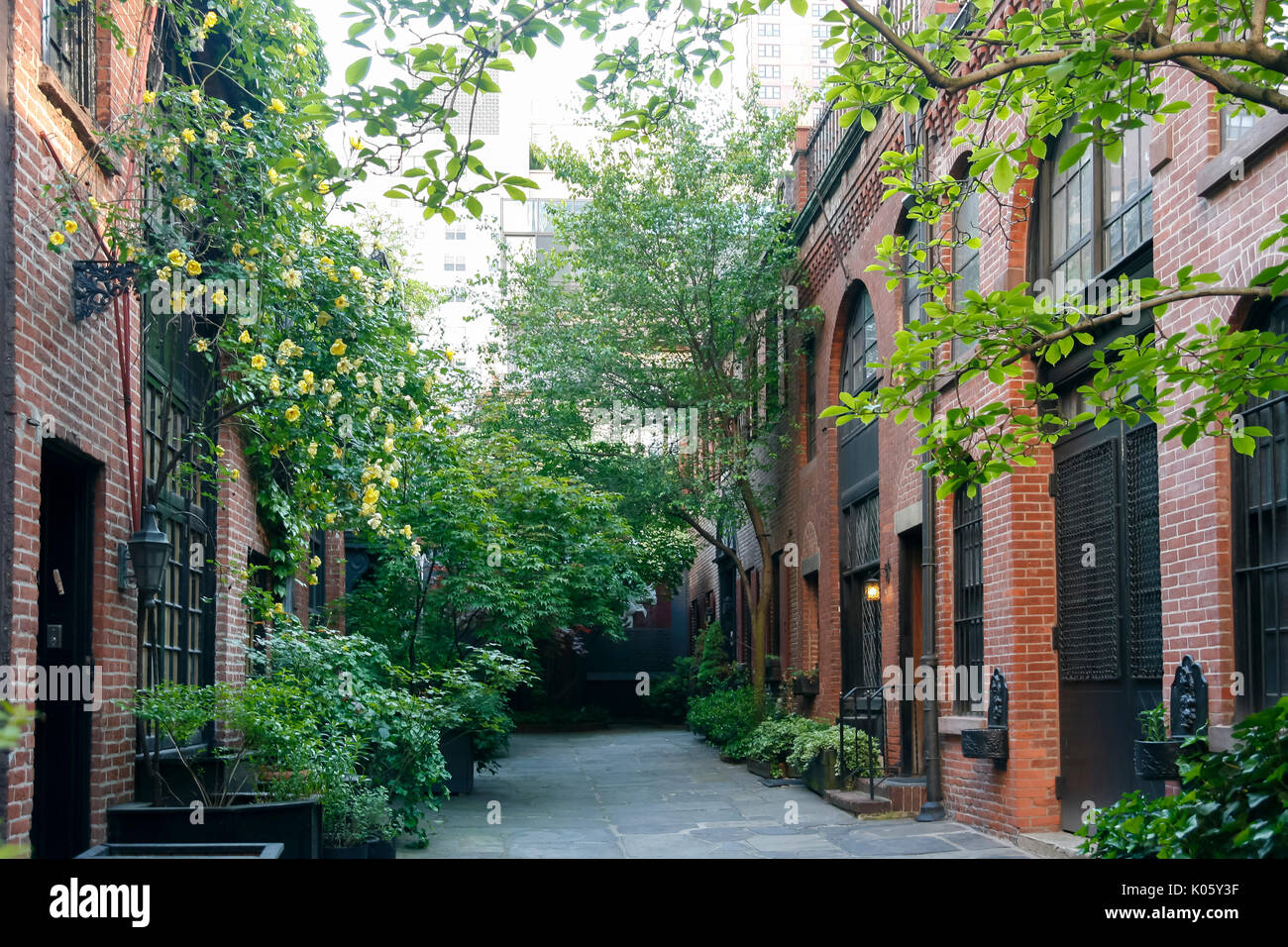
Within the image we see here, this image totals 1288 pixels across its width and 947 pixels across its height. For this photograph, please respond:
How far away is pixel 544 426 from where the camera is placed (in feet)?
72.0

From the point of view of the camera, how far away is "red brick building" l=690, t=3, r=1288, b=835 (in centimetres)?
700

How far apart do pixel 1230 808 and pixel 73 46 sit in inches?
285

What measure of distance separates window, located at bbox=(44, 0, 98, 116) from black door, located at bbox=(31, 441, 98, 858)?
2215mm

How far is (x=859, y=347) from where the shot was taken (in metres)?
16.0

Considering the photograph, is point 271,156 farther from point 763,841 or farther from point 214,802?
point 763,841

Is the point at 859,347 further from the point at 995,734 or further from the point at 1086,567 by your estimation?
the point at 995,734

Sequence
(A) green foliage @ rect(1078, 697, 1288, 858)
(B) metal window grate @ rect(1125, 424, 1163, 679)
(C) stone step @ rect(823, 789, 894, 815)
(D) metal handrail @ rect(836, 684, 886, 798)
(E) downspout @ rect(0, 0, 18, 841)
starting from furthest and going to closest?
(D) metal handrail @ rect(836, 684, 886, 798) → (C) stone step @ rect(823, 789, 894, 815) → (B) metal window grate @ rect(1125, 424, 1163, 679) → (E) downspout @ rect(0, 0, 18, 841) → (A) green foliage @ rect(1078, 697, 1288, 858)

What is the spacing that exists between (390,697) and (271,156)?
4.24 meters

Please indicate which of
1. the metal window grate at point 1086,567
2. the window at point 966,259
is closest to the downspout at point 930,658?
the window at point 966,259

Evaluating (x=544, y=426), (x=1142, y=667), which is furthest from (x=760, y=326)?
(x=1142, y=667)

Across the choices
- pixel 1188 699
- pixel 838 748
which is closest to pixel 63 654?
pixel 1188 699

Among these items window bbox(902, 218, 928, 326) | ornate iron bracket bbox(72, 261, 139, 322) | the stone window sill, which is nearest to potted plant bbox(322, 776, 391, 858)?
ornate iron bracket bbox(72, 261, 139, 322)

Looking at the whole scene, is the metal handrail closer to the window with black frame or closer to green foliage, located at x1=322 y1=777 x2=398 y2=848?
the window with black frame
